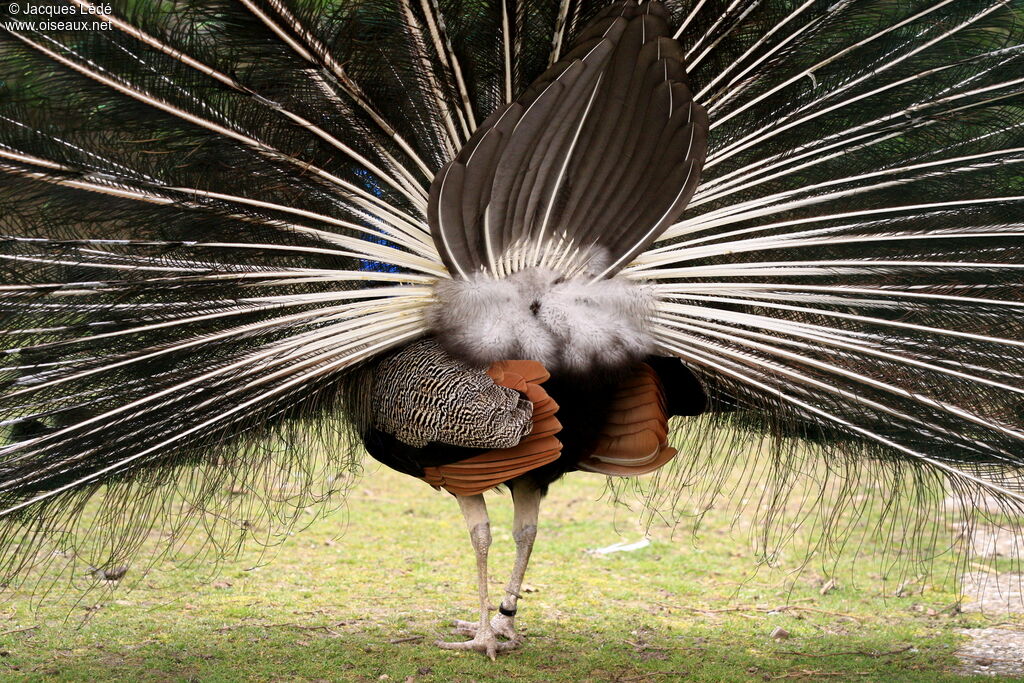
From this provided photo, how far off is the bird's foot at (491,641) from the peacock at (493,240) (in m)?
1.11

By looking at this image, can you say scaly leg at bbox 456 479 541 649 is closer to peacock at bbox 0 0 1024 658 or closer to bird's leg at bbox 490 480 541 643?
bird's leg at bbox 490 480 541 643

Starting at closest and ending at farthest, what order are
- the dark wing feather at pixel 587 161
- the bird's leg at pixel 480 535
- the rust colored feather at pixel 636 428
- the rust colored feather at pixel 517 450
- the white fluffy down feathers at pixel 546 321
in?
the dark wing feather at pixel 587 161 → the rust colored feather at pixel 517 450 → the white fluffy down feathers at pixel 546 321 → the rust colored feather at pixel 636 428 → the bird's leg at pixel 480 535

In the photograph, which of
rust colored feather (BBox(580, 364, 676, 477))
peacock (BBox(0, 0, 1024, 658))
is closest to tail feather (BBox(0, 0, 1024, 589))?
peacock (BBox(0, 0, 1024, 658))

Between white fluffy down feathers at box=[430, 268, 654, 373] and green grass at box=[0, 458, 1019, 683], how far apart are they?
185cm

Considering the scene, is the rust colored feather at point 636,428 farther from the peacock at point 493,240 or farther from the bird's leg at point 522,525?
the bird's leg at point 522,525

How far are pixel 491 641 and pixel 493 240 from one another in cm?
240

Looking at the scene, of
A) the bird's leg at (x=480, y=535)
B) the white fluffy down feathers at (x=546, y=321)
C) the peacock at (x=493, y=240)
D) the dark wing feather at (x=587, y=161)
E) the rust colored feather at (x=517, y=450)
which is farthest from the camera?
the bird's leg at (x=480, y=535)

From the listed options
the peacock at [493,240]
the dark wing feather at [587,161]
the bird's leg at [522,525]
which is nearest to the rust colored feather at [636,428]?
the peacock at [493,240]

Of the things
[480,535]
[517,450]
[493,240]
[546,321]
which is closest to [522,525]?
[480,535]

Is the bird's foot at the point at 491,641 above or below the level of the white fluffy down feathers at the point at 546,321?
below

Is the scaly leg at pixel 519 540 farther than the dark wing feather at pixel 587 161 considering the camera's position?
Yes

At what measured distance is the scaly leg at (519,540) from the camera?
5480mm

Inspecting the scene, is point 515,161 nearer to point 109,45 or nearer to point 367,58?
point 367,58

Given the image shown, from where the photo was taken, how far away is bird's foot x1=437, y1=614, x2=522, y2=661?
557 cm
